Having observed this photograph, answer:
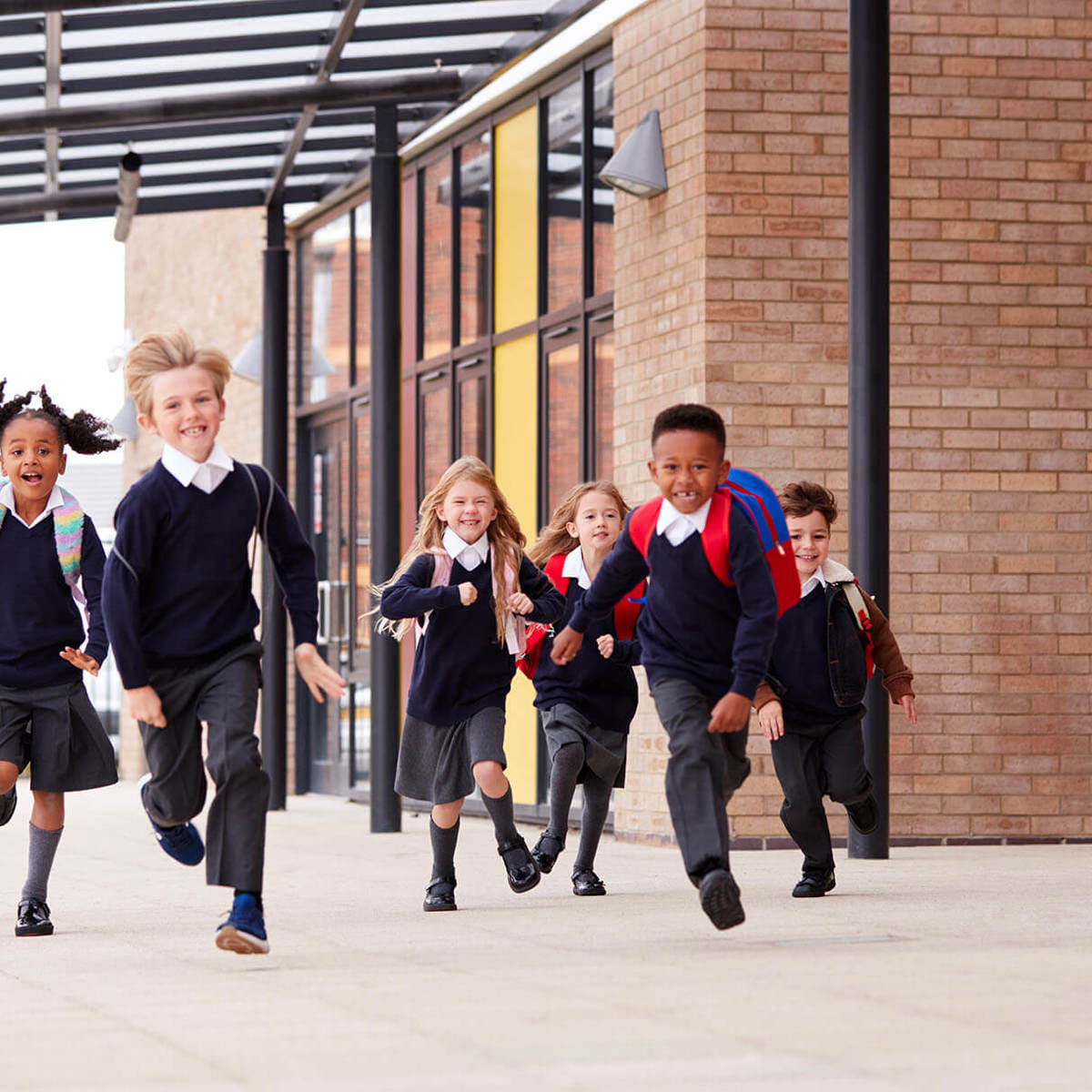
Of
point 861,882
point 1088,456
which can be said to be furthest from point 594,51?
point 861,882

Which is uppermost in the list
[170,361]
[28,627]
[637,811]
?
[170,361]

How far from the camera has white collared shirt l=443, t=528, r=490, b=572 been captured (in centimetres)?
778

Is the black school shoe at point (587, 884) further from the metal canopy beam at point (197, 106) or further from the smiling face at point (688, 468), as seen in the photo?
the metal canopy beam at point (197, 106)

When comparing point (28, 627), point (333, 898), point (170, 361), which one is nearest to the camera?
point (170, 361)

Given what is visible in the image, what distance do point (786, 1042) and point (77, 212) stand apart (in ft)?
37.2

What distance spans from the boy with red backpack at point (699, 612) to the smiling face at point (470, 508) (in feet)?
4.57

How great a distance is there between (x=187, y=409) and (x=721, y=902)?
80.2 inches

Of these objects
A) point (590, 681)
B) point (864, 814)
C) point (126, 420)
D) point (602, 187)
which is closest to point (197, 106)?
point (602, 187)

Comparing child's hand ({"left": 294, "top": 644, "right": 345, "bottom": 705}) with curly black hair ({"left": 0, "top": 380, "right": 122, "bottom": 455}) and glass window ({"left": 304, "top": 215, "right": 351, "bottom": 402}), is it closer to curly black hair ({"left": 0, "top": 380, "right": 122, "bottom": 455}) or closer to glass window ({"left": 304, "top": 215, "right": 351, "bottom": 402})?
curly black hair ({"left": 0, "top": 380, "right": 122, "bottom": 455})

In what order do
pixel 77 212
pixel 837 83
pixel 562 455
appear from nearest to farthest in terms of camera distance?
pixel 837 83, pixel 562 455, pixel 77 212

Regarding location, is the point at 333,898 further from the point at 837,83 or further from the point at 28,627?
the point at 837,83

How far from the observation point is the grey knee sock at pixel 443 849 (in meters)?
7.63

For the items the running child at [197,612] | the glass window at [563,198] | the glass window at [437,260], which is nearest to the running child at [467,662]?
the running child at [197,612]

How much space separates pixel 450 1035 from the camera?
4.46m
